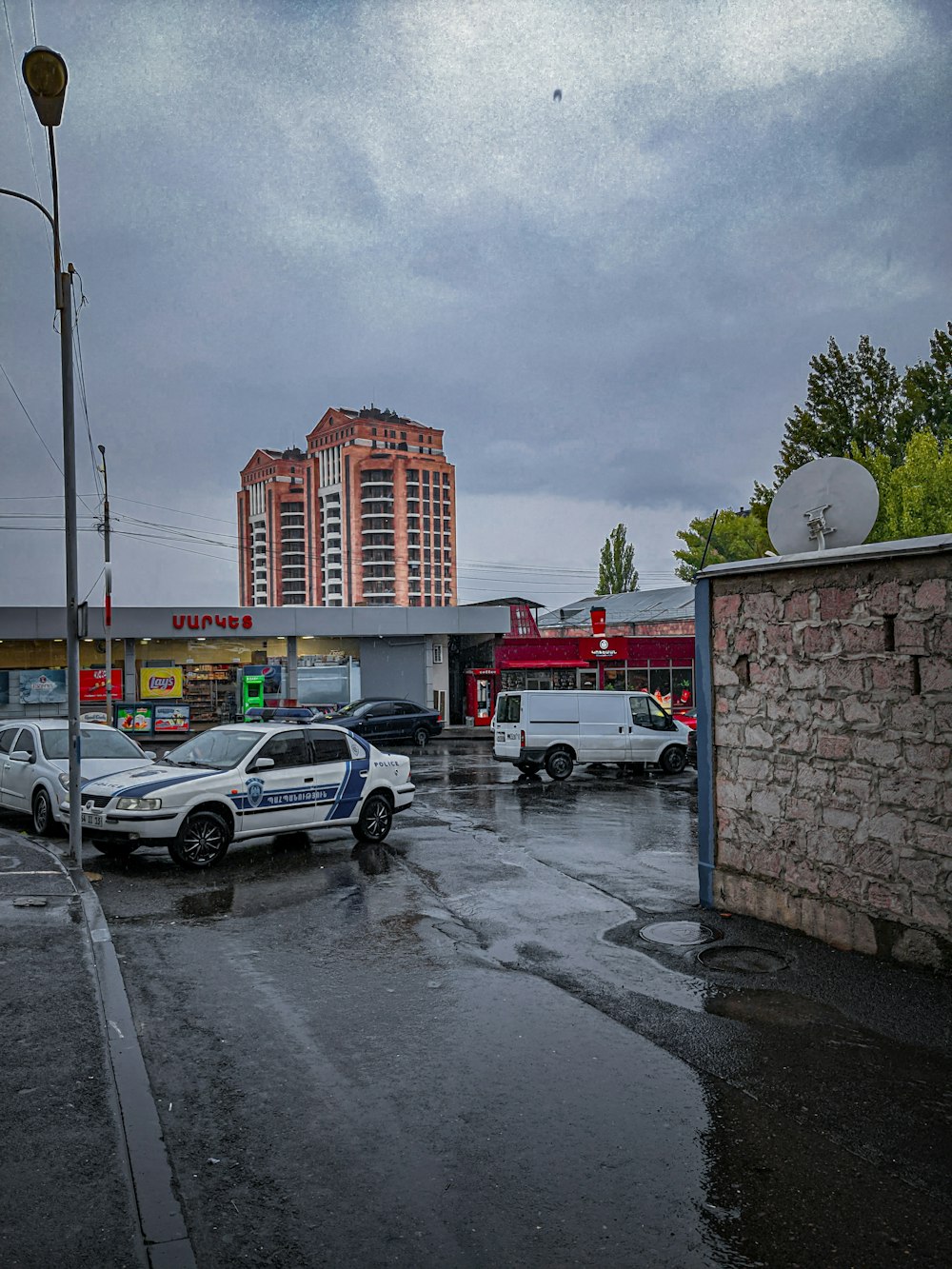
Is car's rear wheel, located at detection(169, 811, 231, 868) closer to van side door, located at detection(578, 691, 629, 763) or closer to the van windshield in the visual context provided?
the van windshield

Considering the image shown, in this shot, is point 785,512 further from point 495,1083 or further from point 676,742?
point 676,742

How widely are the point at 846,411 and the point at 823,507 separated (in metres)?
34.3

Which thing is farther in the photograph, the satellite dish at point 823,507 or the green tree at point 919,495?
the green tree at point 919,495

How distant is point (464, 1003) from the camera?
6855mm

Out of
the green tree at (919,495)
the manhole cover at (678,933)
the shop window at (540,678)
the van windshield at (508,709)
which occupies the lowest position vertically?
the manhole cover at (678,933)

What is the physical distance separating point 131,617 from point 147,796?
2754 centimetres

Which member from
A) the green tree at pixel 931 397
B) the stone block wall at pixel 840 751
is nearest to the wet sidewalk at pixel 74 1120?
the stone block wall at pixel 840 751

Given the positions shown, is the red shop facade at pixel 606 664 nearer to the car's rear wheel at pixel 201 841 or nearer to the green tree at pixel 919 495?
the green tree at pixel 919 495

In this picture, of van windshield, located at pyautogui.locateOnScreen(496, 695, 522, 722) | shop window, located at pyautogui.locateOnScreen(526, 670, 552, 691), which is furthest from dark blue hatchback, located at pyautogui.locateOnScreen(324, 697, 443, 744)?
van windshield, located at pyautogui.locateOnScreen(496, 695, 522, 722)

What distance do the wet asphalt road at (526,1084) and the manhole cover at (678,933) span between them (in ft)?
0.57

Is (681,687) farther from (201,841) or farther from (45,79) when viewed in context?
(45,79)

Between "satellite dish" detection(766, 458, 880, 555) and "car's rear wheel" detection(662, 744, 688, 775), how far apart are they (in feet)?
47.7

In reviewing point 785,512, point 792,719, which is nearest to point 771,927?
point 792,719

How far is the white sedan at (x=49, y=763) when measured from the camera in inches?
536
